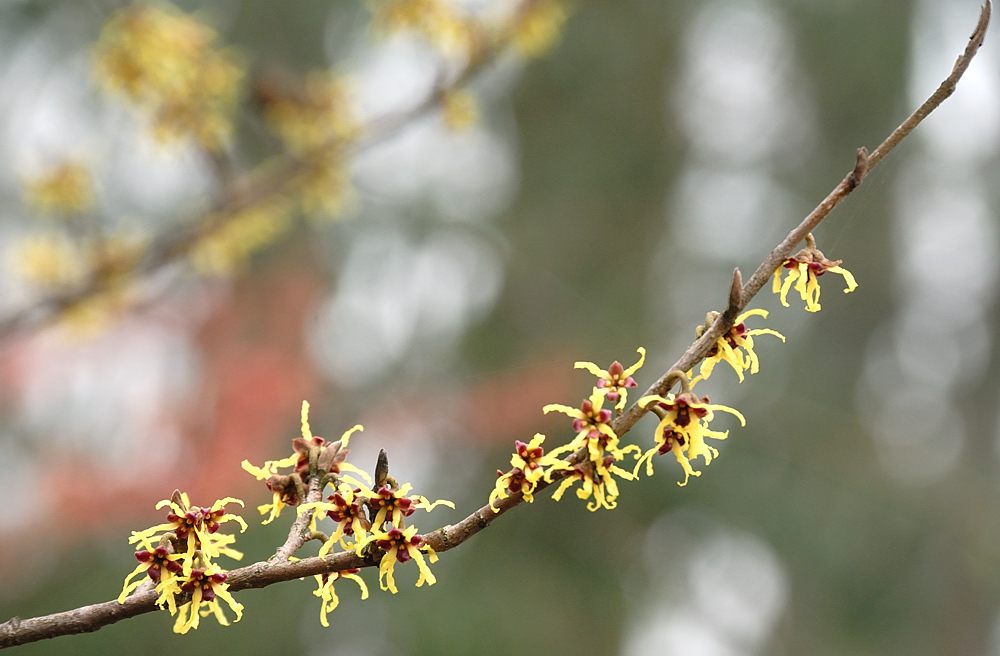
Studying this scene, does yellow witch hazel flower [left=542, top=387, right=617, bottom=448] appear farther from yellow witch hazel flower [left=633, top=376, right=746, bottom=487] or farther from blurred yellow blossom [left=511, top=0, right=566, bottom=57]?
blurred yellow blossom [left=511, top=0, right=566, bottom=57]

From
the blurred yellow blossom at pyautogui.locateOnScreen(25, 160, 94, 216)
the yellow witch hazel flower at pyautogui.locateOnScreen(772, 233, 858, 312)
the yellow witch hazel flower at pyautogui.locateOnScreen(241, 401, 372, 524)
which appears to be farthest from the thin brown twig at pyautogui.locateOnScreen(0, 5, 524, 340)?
the yellow witch hazel flower at pyautogui.locateOnScreen(772, 233, 858, 312)

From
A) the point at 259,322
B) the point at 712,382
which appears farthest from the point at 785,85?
the point at 259,322

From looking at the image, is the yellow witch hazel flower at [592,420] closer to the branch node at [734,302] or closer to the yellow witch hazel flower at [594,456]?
the yellow witch hazel flower at [594,456]

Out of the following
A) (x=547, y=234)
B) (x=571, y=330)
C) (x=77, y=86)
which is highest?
(x=77, y=86)

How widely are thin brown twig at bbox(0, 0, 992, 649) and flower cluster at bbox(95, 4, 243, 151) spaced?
6.47ft

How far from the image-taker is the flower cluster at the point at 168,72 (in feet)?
8.23

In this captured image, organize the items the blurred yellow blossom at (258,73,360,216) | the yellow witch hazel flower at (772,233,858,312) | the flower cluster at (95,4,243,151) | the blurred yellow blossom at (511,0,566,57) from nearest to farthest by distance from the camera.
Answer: the yellow witch hazel flower at (772,233,858,312) < the flower cluster at (95,4,243,151) < the blurred yellow blossom at (511,0,566,57) < the blurred yellow blossom at (258,73,360,216)

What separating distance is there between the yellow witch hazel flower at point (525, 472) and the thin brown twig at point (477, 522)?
0.04 ft

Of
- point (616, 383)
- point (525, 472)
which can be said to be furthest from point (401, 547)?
point (616, 383)

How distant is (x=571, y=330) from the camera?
5.96m

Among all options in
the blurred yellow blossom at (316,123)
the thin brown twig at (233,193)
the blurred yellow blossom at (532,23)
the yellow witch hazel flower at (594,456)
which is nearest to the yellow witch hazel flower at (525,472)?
the yellow witch hazel flower at (594,456)

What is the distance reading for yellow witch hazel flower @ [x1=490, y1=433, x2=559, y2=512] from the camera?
33.6 inches

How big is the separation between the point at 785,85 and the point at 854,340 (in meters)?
2.12

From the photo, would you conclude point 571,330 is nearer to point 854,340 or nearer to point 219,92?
point 854,340
